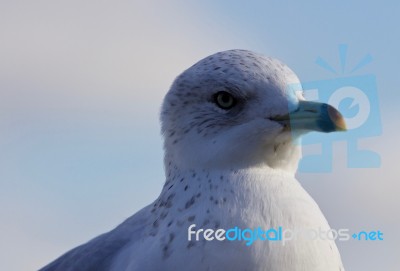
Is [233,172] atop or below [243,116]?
below

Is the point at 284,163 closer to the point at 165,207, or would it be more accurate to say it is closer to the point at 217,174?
the point at 217,174

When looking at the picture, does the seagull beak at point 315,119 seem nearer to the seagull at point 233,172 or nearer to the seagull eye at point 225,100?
the seagull at point 233,172

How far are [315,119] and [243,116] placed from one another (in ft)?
1.05

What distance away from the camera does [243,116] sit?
3.04 metres

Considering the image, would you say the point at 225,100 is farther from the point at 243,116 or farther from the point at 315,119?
the point at 315,119

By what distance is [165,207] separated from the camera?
9.77 feet

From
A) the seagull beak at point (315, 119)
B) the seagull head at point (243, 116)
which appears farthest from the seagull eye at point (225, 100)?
the seagull beak at point (315, 119)

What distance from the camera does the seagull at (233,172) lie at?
109 inches

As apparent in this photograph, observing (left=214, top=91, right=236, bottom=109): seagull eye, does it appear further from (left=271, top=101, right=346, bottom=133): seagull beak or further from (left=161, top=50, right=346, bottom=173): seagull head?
(left=271, top=101, right=346, bottom=133): seagull beak

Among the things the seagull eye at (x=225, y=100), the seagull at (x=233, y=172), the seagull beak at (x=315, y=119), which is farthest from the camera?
the seagull eye at (x=225, y=100)

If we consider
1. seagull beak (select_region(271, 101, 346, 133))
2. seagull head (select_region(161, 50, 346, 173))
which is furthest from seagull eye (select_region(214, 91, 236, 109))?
seagull beak (select_region(271, 101, 346, 133))

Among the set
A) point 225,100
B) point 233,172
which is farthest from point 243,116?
point 233,172

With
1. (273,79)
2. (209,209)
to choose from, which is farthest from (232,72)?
(209,209)

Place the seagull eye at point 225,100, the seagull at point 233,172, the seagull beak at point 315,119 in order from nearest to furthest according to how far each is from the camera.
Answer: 1. the seagull at point 233,172
2. the seagull beak at point 315,119
3. the seagull eye at point 225,100
